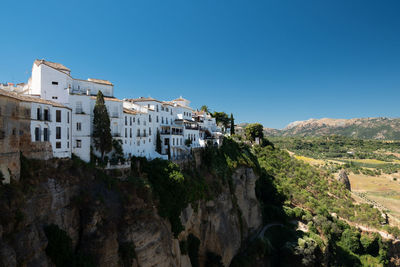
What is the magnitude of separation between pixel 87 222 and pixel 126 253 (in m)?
3.99

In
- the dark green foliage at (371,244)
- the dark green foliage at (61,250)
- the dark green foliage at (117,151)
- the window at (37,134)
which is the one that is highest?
the window at (37,134)

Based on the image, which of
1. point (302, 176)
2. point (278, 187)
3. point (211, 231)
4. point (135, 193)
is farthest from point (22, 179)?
point (302, 176)

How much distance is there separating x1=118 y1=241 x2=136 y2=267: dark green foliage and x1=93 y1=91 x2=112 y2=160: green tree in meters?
8.33

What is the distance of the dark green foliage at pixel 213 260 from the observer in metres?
30.4

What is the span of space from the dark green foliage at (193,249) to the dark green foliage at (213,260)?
8.15 feet

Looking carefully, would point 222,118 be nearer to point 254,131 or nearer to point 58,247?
point 254,131

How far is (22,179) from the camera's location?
15.9 metres

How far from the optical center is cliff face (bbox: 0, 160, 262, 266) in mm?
13992

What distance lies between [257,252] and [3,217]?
113ft

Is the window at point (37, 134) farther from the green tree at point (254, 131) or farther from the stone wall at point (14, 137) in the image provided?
the green tree at point (254, 131)

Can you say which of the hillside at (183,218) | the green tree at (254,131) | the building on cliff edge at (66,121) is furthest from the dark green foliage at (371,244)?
the building on cliff edge at (66,121)

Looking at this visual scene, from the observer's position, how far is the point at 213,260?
101ft

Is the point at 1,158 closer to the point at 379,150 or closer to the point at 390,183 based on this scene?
the point at 390,183

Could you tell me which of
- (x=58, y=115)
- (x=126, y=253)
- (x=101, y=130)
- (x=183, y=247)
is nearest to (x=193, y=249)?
(x=183, y=247)
